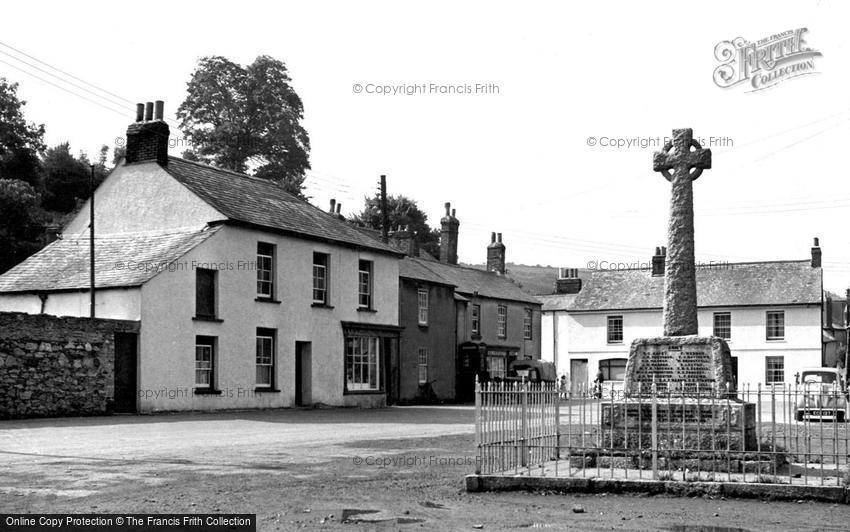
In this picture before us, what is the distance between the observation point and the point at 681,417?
43.5 feet

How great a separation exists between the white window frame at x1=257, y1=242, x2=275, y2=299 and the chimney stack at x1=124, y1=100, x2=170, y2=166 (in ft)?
14.3

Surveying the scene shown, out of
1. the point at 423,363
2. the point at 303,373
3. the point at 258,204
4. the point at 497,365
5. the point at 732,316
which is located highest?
the point at 258,204

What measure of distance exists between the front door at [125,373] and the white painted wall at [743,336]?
3429cm

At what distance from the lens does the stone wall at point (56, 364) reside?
2467 cm

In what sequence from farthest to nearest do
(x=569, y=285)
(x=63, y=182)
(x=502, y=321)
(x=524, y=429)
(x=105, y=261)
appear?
(x=569, y=285) < (x=63, y=182) < (x=502, y=321) < (x=105, y=261) < (x=524, y=429)

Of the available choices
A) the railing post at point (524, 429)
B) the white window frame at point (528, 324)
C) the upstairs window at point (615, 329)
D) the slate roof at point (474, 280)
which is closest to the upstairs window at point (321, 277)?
the slate roof at point (474, 280)

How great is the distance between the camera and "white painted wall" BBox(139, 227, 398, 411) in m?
28.2

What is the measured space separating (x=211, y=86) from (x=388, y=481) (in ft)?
155

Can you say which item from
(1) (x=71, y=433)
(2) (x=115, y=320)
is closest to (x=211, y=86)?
(2) (x=115, y=320)

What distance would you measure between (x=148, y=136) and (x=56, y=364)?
32.6 feet

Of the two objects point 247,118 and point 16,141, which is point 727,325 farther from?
point 16,141

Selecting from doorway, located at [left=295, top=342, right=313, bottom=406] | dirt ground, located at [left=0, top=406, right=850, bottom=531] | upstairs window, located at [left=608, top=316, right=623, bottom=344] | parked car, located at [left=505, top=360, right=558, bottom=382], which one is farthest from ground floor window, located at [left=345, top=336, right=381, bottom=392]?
upstairs window, located at [left=608, top=316, right=623, bottom=344]

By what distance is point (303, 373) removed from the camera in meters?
34.5

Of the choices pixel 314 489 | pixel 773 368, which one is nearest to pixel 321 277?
pixel 314 489
